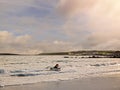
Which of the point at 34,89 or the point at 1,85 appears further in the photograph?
the point at 1,85

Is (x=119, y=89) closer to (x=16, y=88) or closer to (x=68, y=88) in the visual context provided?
(x=68, y=88)

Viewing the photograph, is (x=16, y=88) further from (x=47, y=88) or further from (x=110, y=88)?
(x=110, y=88)

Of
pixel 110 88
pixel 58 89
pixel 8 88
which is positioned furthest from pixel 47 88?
pixel 110 88

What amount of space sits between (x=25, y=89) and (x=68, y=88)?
3027 millimetres

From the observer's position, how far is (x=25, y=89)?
19.5m

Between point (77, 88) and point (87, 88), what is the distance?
0.71 meters

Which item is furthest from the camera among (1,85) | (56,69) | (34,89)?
(56,69)

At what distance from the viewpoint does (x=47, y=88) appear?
797 inches

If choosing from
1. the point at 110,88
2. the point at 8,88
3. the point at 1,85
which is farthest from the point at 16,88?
the point at 110,88

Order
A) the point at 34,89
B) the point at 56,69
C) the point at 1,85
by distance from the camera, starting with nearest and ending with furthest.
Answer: the point at 34,89 → the point at 1,85 → the point at 56,69

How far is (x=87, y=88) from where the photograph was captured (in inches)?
794

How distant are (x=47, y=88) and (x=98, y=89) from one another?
3.57 m

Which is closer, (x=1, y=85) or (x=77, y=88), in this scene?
(x=77, y=88)

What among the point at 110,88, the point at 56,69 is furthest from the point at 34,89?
the point at 56,69
